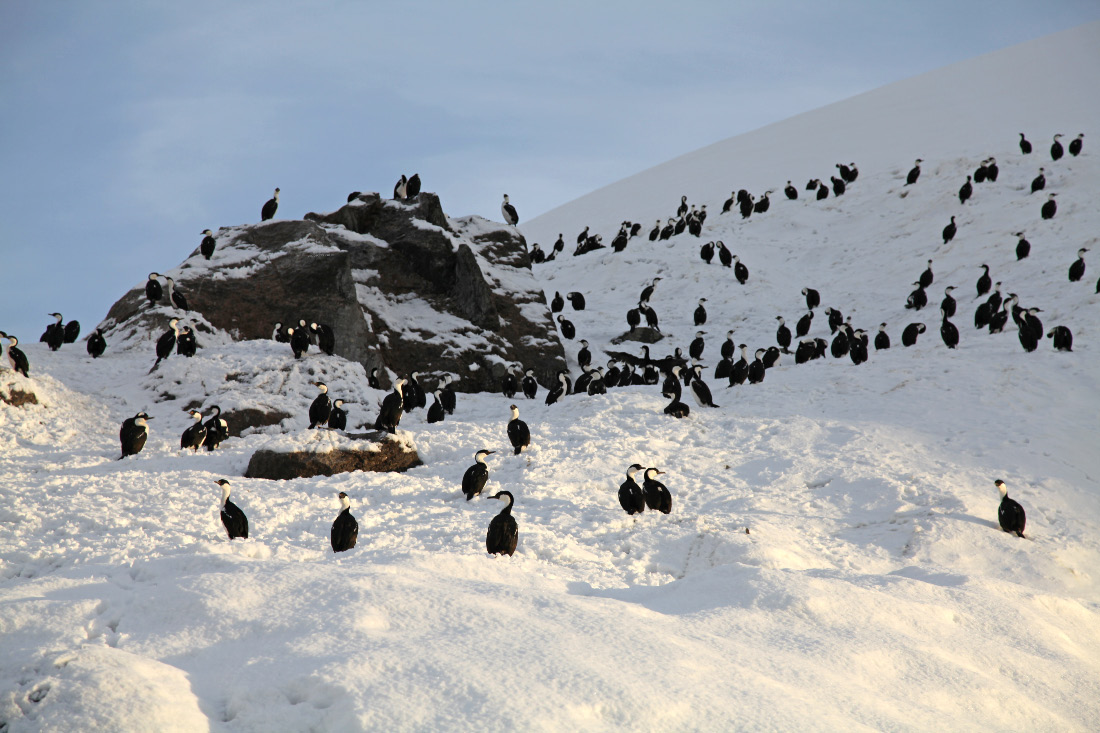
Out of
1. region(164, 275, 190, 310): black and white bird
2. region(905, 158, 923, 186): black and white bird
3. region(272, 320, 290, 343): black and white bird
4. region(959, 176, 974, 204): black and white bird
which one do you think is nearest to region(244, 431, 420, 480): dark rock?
region(272, 320, 290, 343): black and white bird

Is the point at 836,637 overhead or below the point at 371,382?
below

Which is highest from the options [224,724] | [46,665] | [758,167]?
[758,167]

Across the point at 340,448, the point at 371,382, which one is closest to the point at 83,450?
the point at 340,448

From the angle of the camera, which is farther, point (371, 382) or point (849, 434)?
point (371, 382)

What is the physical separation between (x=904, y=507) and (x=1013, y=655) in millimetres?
4381

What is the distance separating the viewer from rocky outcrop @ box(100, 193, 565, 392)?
17500 millimetres

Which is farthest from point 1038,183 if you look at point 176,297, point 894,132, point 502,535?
point 176,297

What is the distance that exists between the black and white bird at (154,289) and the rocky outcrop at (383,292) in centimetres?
→ 16

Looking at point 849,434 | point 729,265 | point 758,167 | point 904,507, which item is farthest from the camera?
point 758,167

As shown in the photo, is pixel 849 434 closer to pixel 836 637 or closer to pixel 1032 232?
pixel 836 637

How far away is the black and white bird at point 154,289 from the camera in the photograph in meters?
16.7

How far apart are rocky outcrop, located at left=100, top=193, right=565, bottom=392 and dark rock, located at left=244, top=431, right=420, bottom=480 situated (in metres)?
6.13

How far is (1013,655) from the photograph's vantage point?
6.10 meters

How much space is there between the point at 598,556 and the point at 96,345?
1199cm
